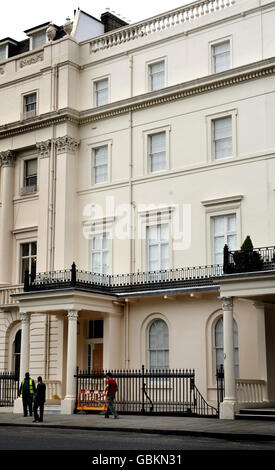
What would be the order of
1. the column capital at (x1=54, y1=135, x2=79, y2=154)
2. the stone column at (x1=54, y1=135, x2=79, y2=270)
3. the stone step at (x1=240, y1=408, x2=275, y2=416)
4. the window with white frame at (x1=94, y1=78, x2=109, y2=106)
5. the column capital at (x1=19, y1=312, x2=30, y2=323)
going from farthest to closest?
Answer: the window with white frame at (x1=94, y1=78, x2=109, y2=106) < the column capital at (x1=54, y1=135, x2=79, y2=154) < the stone column at (x1=54, y1=135, x2=79, y2=270) < the column capital at (x1=19, y1=312, x2=30, y2=323) < the stone step at (x1=240, y1=408, x2=275, y2=416)

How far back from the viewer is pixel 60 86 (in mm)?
34094

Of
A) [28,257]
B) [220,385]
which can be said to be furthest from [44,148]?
[220,385]

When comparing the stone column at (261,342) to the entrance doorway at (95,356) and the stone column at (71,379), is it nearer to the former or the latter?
the stone column at (71,379)

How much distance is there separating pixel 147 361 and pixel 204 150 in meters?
8.89

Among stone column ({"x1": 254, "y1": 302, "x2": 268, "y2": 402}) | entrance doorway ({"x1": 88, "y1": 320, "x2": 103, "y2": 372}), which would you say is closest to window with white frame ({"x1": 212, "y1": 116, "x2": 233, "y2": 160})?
stone column ({"x1": 254, "y1": 302, "x2": 268, "y2": 402})

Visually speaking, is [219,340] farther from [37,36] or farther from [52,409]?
[37,36]

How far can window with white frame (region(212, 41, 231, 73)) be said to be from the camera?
2991 centimetres

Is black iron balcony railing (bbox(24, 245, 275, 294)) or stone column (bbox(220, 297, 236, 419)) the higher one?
black iron balcony railing (bbox(24, 245, 275, 294))

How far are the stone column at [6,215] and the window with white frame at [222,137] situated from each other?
10949 millimetres

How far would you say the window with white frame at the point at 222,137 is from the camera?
95.9ft

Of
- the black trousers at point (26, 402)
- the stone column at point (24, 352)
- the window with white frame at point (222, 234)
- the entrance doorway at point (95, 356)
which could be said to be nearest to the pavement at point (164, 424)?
the black trousers at point (26, 402)

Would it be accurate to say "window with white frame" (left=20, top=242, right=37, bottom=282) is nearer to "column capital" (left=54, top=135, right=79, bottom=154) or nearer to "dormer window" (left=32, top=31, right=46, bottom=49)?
"column capital" (left=54, top=135, right=79, bottom=154)

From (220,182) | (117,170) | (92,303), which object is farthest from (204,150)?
(92,303)

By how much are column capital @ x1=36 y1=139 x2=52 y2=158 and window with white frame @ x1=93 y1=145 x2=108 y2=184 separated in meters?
2.16
